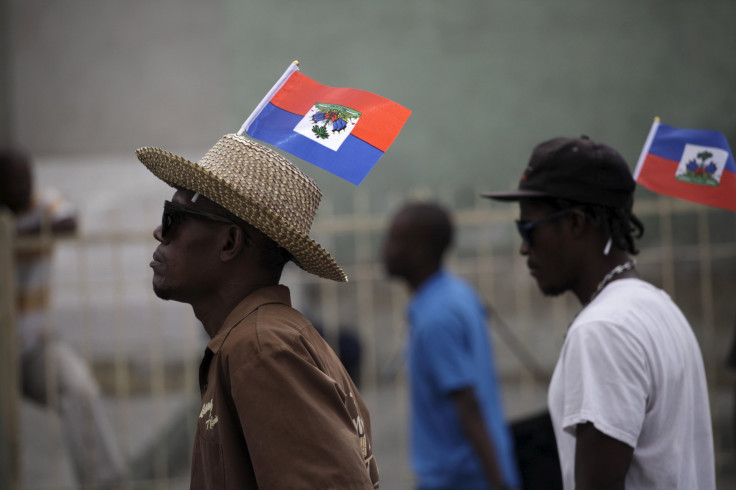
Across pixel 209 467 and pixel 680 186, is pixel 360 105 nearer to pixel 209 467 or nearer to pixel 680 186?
pixel 209 467

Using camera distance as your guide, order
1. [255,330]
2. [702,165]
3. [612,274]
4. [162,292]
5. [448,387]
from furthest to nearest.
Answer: [448,387]
[702,165]
[612,274]
[162,292]
[255,330]

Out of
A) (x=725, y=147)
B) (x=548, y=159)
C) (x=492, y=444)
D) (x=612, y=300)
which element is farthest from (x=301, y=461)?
(x=492, y=444)

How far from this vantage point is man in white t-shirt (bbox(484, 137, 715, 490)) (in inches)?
94.3

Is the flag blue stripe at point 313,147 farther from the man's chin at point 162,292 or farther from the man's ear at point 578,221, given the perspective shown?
the man's ear at point 578,221

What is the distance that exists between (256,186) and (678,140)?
5.20 ft

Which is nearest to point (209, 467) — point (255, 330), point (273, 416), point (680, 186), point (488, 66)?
point (273, 416)

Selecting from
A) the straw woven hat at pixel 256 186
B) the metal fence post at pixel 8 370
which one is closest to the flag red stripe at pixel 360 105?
the straw woven hat at pixel 256 186

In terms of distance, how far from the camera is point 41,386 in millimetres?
6348

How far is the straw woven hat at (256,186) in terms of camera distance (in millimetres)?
2264

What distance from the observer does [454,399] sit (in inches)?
183

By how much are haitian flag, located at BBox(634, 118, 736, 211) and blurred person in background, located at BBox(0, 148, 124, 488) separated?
4429mm

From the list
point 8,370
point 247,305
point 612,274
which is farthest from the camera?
point 8,370

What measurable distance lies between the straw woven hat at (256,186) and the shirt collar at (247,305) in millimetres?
121

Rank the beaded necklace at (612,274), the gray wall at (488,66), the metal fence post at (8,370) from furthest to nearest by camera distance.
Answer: the gray wall at (488,66), the metal fence post at (8,370), the beaded necklace at (612,274)
